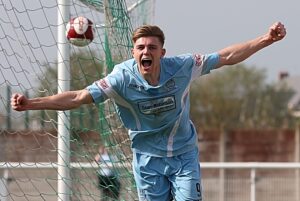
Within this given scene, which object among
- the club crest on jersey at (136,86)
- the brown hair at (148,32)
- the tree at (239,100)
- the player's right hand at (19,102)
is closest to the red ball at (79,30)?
the brown hair at (148,32)

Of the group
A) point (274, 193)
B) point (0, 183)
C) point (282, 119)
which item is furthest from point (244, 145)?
point (282, 119)

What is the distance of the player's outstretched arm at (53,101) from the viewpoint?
21.7 feet

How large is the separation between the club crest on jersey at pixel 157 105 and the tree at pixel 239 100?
31521 millimetres

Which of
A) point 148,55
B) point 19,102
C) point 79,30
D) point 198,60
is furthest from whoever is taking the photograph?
point 79,30

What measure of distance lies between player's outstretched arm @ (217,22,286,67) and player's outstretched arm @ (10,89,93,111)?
1.06 meters

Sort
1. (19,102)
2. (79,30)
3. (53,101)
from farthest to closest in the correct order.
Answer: (79,30) → (53,101) → (19,102)

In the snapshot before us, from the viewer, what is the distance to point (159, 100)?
23.3ft

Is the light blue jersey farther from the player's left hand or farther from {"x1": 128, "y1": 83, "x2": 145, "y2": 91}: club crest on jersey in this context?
the player's left hand

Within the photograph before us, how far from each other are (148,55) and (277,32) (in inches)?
36.8

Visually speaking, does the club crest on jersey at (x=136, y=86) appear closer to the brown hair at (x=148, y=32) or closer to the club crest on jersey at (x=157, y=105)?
the club crest on jersey at (x=157, y=105)

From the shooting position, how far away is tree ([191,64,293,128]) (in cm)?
4125

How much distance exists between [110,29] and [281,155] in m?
14.4

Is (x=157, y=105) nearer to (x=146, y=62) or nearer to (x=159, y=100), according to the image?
(x=159, y=100)

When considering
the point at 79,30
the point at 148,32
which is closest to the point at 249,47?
the point at 148,32
